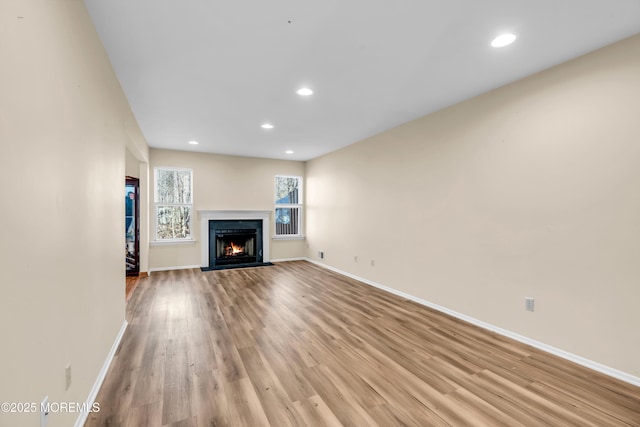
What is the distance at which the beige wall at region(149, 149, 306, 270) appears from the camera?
5.95 m

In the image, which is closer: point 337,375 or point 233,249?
point 337,375

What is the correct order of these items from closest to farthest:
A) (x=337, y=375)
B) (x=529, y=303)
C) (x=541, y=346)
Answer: (x=337, y=375) < (x=541, y=346) < (x=529, y=303)

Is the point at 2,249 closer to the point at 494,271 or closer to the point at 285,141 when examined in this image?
the point at 494,271

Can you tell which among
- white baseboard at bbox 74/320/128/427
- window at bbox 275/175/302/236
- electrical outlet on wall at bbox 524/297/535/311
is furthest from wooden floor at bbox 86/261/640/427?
window at bbox 275/175/302/236

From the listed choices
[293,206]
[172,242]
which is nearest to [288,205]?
[293,206]

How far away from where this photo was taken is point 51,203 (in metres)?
1.30

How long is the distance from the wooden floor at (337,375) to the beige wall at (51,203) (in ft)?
1.50

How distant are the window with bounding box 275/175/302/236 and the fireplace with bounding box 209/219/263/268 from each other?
597 millimetres

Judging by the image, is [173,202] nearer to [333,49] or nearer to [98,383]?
[98,383]

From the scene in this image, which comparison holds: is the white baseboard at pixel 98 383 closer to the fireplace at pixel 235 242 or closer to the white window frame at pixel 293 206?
the fireplace at pixel 235 242

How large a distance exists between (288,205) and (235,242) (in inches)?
63.0

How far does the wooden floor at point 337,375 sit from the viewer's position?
68.8 inches

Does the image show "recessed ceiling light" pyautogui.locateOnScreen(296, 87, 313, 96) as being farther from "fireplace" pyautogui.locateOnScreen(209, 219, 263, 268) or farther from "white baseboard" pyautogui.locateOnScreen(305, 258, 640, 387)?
"fireplace" pyautogui.locateOnScreen(209, 219, 263, 268)

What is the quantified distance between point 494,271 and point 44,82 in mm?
3786
